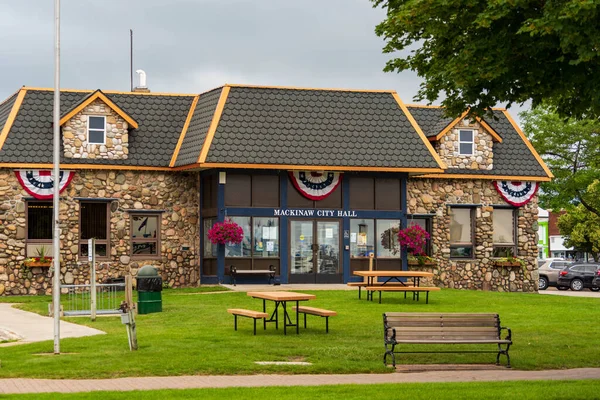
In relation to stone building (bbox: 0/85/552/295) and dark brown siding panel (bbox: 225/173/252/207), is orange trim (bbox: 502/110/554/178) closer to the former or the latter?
stone building (bbox: 0/85/552/295)

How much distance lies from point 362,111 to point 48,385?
2426 cm

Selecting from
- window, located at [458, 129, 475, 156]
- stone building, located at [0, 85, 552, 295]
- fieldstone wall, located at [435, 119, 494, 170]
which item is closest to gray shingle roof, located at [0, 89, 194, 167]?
stone building, located at [0, 85, 552, 295]

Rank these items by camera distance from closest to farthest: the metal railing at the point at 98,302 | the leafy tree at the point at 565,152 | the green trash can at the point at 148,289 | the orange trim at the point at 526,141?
the metal railing at the point at 98,302 → the green trash can at the point at 148,289 → the orange trim at the point at 526,141 → the leafy tree at the point at 565,152

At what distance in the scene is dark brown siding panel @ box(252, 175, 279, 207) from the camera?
35469mm

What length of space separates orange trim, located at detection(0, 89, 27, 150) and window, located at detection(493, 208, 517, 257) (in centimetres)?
1800

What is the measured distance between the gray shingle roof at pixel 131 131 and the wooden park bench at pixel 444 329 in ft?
64.1

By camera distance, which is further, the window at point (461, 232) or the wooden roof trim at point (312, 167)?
the window at point (461, 232)

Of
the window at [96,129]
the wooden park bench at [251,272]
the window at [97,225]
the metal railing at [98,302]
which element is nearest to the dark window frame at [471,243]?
the wooden park bench at [251,272]

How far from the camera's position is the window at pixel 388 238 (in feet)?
121

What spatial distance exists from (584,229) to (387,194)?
45.6 metres

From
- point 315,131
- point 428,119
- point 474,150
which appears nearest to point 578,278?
point 474,150

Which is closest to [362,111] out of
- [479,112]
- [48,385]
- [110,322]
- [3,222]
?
[3,222]

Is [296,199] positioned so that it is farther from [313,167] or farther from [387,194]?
[387,194]

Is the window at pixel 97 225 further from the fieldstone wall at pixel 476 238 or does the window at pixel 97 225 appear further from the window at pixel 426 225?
the window at pixel 426 225
